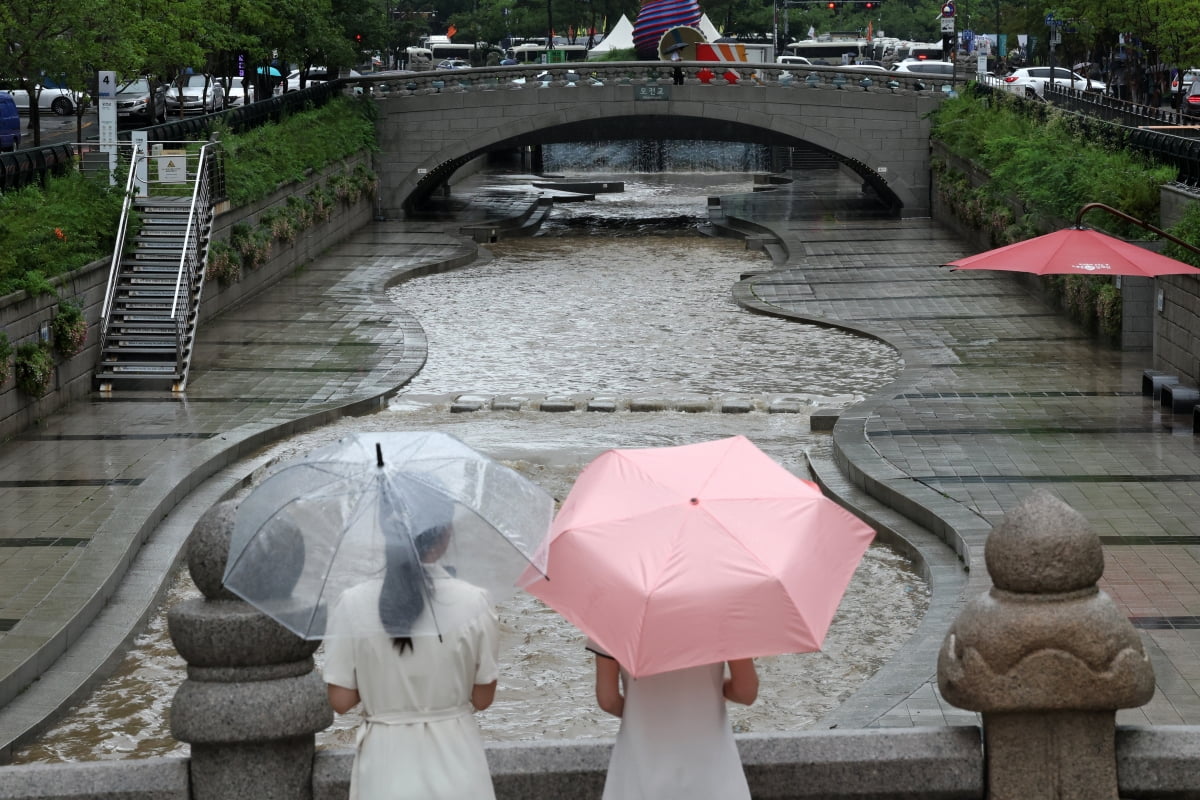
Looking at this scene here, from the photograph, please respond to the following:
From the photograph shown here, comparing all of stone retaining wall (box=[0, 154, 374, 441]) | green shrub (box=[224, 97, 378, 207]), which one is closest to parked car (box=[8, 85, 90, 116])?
green shrub (box=[224, 97, 378, 207])

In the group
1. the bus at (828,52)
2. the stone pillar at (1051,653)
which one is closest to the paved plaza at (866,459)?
the stone pillar at (1051,653)

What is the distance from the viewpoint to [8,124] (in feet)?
119

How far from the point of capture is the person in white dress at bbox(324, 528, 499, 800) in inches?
216

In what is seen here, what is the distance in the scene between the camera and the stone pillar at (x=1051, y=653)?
5992 millimetres

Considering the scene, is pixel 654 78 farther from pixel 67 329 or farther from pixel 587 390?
pixel 67 329

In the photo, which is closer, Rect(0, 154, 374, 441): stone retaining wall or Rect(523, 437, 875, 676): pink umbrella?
Rect(523, 437, 875, 676): pink umbrella

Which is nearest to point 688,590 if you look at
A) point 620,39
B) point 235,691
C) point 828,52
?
point 235,691

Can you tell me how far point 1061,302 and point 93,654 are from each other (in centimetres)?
1948

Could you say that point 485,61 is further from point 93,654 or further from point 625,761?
point 625,761

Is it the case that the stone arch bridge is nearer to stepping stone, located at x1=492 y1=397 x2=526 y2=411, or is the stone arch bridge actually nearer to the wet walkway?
the wet walkway

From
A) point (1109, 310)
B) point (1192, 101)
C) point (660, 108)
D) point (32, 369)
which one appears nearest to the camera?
point (32, 369)

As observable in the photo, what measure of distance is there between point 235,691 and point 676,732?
1.71 meters

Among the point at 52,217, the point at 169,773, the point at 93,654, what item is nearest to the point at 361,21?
the point at 52,217

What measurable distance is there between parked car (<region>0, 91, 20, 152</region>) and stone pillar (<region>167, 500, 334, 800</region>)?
1283 inches
